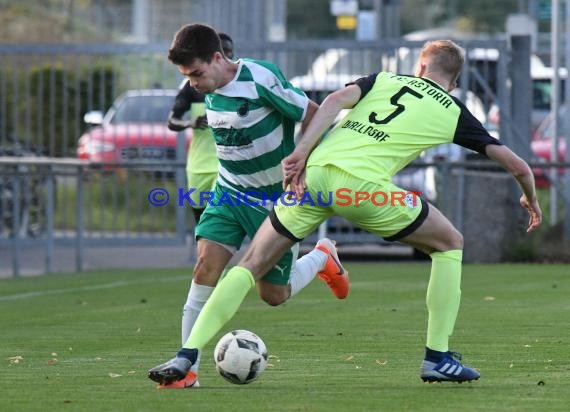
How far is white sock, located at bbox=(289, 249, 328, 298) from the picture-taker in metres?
8.96

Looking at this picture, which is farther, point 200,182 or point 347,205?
point 200,182

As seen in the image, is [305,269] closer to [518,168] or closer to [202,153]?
[518,168]

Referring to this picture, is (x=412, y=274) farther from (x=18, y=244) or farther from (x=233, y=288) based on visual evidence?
(x=233, y=288)

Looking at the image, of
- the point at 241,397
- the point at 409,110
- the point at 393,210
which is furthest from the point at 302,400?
the point at 409,110

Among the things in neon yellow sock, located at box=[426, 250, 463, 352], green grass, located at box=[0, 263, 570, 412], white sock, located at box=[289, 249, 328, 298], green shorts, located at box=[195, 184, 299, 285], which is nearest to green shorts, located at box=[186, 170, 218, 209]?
green grass, located at box=[0, 263, 570, 412]

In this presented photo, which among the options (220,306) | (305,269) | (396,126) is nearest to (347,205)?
(396,126)

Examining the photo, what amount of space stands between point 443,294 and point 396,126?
87 cm

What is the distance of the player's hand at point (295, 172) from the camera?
7.73 meters

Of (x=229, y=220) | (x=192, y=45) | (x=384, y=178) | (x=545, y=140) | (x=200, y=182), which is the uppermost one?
(x=192, y=45)

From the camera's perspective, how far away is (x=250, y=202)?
848cm

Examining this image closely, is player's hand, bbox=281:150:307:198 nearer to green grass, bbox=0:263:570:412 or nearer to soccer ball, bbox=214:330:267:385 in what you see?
soccer ball, bbox=214:330:267:385

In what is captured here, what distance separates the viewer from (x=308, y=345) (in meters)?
10.0

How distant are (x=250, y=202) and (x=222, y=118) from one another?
49 centimetres

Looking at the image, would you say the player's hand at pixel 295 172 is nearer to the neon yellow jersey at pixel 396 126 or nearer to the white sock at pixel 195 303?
the neon yellow jersey at pixel 396 126
